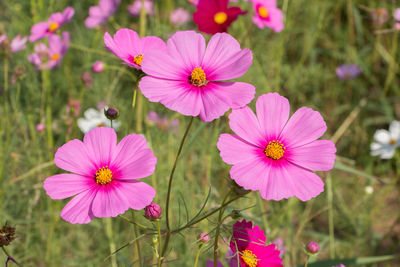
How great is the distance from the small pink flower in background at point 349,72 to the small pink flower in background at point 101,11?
1.17 metres

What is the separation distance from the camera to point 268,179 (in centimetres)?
62

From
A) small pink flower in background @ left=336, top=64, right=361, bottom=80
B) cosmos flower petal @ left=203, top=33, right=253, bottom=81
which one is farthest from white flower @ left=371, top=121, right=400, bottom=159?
cosmos flower petal @ left=203, top=33, right=253, bottom=81

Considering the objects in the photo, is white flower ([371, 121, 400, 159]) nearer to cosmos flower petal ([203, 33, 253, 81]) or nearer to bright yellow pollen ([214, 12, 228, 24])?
bright yellow pollen ([214, 12, 228, 24])

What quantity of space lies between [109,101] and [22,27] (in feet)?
2.81

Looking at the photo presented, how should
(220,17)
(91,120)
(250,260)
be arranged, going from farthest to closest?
(91,120)
(220,17)
(250,260)

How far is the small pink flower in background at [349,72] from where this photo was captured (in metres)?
2.05

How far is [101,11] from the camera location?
1.82 metres

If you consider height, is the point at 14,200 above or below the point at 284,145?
above

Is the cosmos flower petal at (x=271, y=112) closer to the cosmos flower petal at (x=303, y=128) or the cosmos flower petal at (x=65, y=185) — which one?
the cosmos flower petal at (x=303, y=128)

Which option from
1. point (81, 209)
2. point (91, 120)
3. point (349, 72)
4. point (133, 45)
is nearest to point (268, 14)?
point (349, 72)

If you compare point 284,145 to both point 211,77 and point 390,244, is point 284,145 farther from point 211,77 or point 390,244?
point 390,244

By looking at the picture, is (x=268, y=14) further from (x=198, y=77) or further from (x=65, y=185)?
(x=65, y=185)

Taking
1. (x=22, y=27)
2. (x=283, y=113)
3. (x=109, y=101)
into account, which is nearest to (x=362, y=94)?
(x=109, y=101)

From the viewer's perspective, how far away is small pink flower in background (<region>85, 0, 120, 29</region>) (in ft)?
5.82
